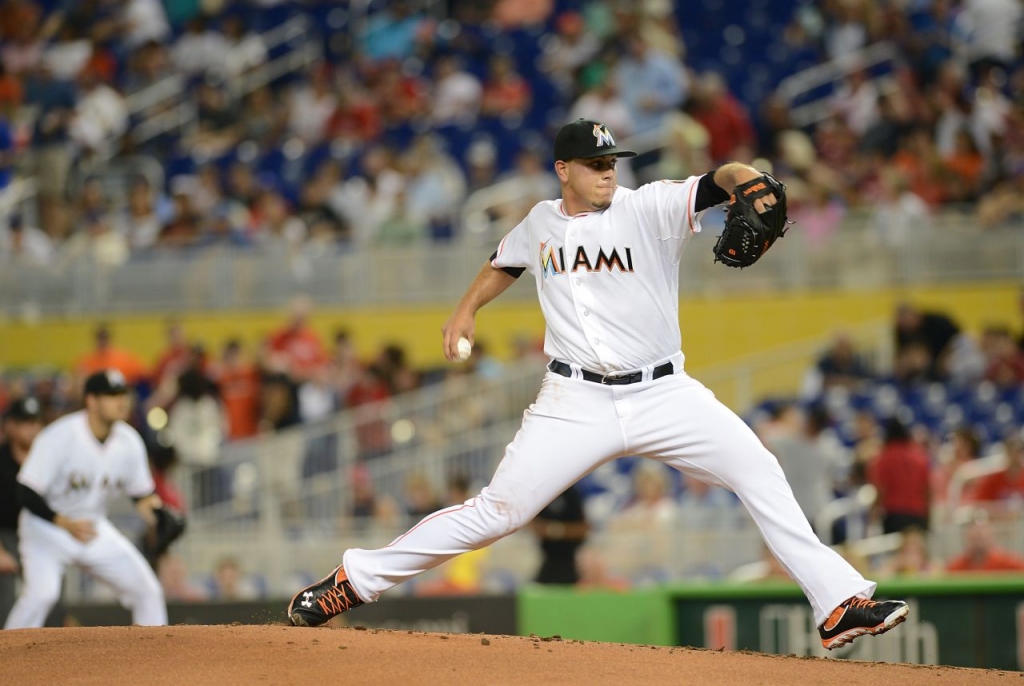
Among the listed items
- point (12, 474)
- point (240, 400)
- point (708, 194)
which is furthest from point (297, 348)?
point (708, 194)

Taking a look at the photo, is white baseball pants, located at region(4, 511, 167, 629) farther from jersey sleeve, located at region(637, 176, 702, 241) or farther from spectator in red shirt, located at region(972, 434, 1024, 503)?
spectator in red shirt, located at region(972, 434, 1024, 503)

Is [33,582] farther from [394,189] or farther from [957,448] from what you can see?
[394,189]

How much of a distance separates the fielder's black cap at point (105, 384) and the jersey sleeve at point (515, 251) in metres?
3.23

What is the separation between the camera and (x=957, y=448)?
13047 millimetres

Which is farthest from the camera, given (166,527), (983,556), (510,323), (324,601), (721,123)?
(721,123)

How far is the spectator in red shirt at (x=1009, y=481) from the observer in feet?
40.6

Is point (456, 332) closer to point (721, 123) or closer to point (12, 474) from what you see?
point (12, 474)

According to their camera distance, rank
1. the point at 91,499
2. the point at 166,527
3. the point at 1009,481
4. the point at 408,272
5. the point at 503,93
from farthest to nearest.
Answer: the point at 503,93 → the point at 408,272 → the point at 1009,481 → the point at 91,499 → the point at 166,527

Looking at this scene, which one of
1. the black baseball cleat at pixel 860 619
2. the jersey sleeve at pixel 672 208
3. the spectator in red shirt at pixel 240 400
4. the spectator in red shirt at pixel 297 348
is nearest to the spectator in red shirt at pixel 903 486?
the black baseball cleat at pixel 860 619

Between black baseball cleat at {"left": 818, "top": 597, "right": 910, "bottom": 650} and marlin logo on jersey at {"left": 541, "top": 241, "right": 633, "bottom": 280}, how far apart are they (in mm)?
1655

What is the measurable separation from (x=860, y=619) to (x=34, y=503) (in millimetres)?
4823

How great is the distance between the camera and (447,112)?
771 inches

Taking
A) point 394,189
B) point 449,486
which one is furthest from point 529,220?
point 394,189

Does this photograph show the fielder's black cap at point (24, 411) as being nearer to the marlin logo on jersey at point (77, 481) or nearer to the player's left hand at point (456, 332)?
the marlin logo on jersey at point (77, 481)
